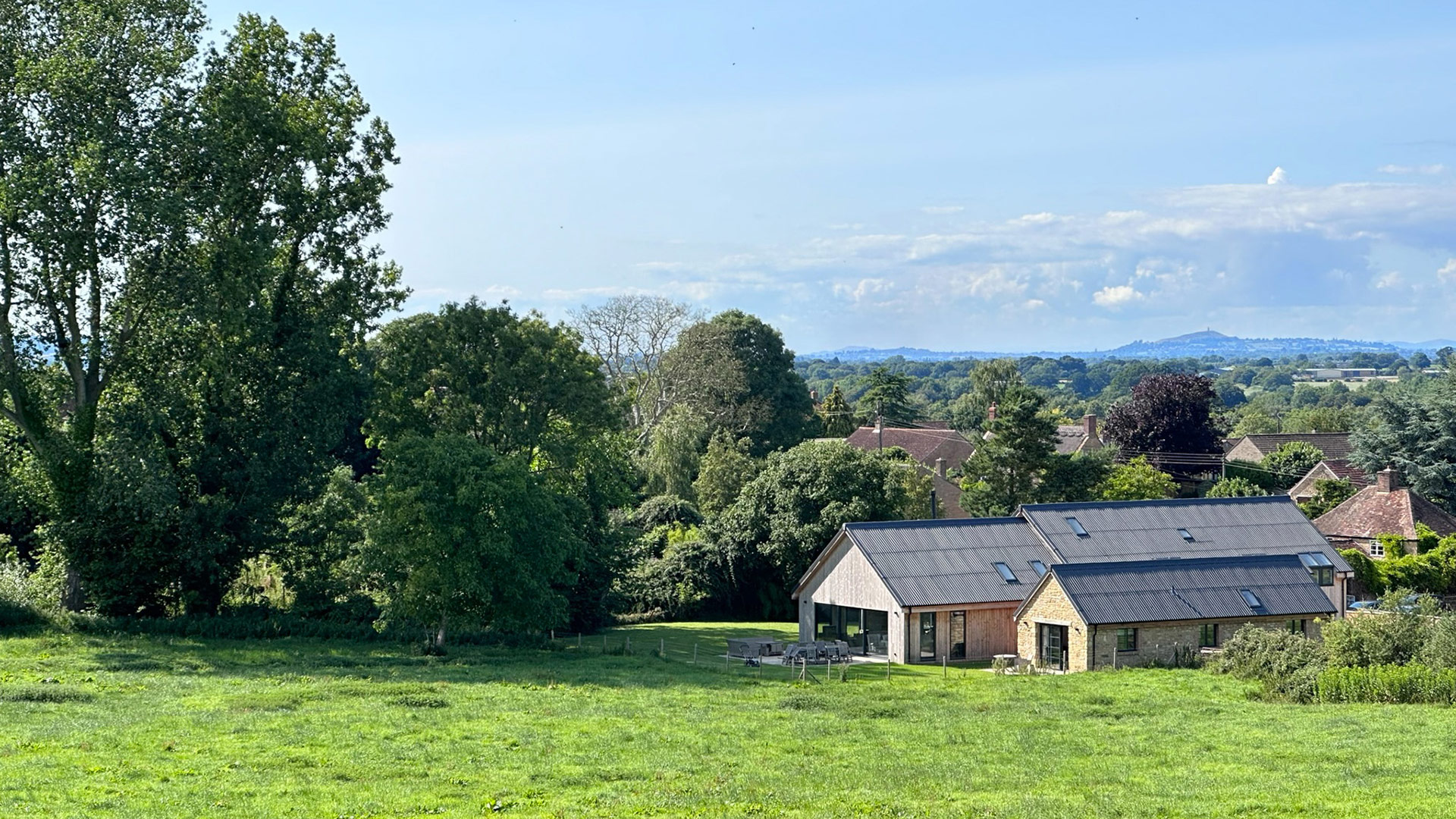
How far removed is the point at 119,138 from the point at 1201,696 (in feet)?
116

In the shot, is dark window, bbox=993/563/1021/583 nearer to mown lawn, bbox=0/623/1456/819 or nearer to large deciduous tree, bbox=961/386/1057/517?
mown lawn, bbox=0/623/1456/819

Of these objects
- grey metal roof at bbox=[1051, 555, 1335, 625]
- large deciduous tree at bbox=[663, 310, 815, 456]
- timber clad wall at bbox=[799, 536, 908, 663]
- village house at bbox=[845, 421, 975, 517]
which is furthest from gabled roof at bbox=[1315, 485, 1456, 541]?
large deciduous tree at bbox=[663, 310, 815, 456]

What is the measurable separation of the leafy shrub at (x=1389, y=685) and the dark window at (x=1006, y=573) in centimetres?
1327

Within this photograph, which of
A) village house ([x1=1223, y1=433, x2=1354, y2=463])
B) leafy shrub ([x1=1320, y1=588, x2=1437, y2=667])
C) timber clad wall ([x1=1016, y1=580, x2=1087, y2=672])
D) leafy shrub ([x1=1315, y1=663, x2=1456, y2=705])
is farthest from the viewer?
village house ([x1=1223, y1=433, x2=1354, y2=463])

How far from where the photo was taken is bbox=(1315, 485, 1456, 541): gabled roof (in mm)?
62875

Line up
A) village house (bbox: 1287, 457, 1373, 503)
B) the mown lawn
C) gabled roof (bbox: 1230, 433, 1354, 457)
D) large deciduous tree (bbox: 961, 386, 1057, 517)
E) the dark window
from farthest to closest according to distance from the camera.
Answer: gabled roof (bbox: 1230, 433, 1354, 457), village house (bbox: 1287, 457, 1373, 503), large deciduous tree (bbox: 961, 386, 1057, 517), the dark window, the mown lawn

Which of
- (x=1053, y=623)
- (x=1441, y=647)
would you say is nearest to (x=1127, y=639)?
(x=1053, y=623)

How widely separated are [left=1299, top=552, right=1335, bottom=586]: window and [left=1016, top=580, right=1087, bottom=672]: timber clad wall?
12.0 meters

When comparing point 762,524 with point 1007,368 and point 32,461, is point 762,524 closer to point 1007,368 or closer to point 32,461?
point 32,461

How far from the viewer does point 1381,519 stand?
210 ft

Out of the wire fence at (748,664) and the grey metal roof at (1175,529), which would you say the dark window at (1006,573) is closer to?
the grey metal roof at (1175,529)

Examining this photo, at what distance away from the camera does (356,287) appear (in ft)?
159

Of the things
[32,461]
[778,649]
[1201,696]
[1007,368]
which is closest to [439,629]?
[778,649]

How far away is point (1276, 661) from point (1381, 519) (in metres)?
30.9
